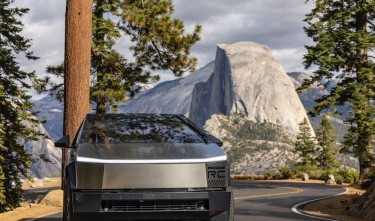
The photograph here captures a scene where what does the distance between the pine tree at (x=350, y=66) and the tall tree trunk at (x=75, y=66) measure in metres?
16.3

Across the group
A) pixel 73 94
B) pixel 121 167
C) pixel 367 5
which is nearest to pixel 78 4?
pixel 73 94

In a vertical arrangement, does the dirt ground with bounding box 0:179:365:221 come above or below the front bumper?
below

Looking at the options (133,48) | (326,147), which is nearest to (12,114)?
(133,48)

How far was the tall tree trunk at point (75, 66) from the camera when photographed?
1220cm

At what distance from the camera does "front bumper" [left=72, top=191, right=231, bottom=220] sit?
17.1 ft

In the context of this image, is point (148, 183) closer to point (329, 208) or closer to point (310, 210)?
point (310, 210)

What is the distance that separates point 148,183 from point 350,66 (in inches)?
966

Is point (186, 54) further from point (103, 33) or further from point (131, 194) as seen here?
point (131, 194)

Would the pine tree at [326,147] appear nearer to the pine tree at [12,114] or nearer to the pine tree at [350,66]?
the pine tree at [350,66]

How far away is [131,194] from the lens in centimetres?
523

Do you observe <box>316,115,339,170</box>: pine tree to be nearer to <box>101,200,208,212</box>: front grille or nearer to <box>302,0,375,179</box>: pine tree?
<box>302,0,375,179</box>: pine tree

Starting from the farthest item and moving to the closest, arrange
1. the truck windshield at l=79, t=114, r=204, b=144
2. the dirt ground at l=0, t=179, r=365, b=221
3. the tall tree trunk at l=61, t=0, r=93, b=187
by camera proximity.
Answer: the dirt ground at l=0, t=179, r=365, b=221 < the tall tree trunk at l=61, t=0, r=93, b=187 < the truck windshield at l=79, t=114, r=204, b=144

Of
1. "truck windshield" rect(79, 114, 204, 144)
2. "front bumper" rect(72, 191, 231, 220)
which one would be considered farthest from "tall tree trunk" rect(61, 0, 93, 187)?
"front bumper" rect(72, 191, 231, 220)

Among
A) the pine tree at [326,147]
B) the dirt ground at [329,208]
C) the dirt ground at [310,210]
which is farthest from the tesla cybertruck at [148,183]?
the pine tree at [326,147]
